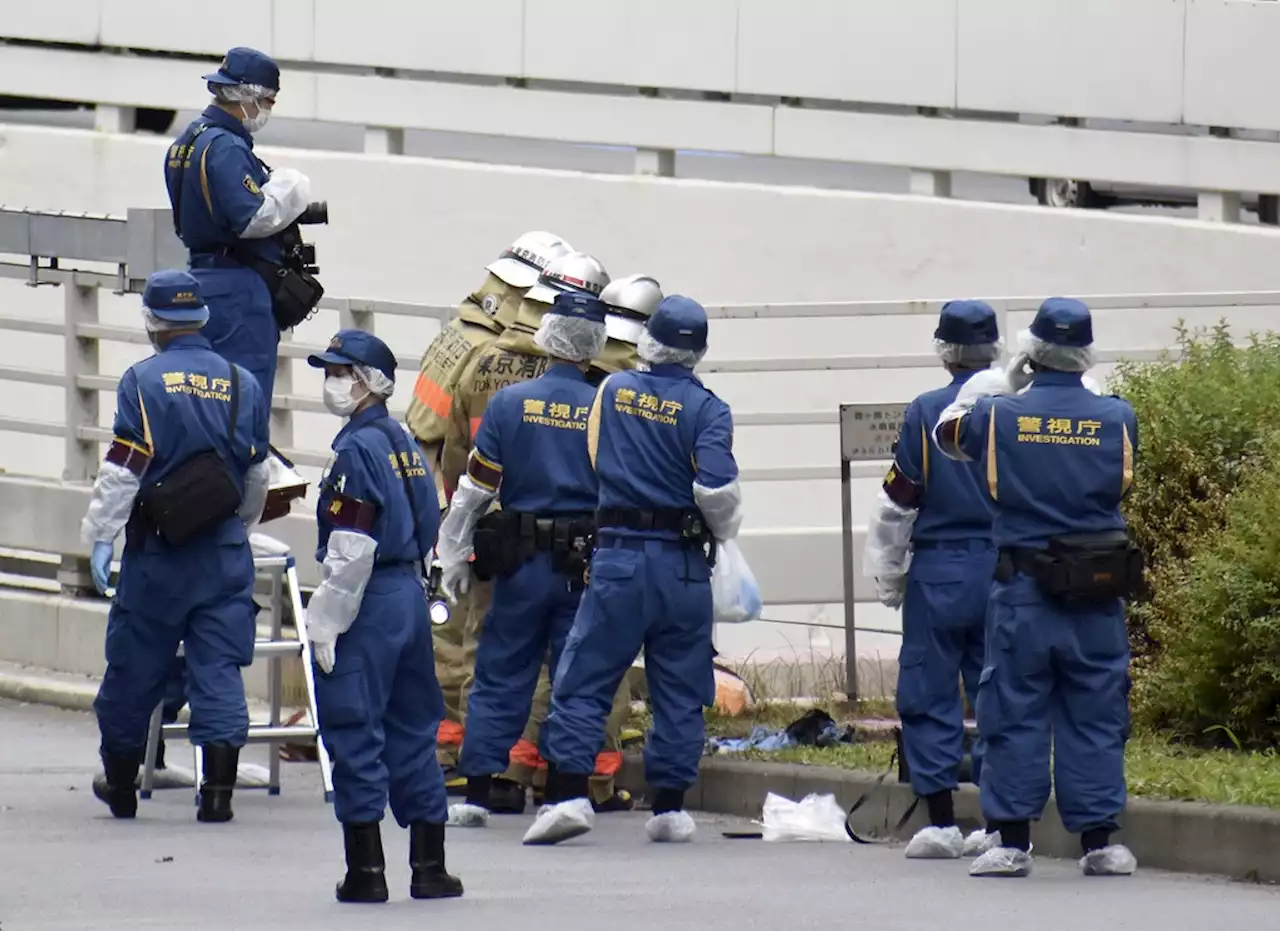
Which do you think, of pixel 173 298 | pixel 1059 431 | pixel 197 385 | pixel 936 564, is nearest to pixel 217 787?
pixel 197 385

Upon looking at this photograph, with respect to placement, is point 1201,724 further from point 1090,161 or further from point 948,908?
point 1090,161

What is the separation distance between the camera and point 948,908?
916cm

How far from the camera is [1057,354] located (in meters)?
10.1

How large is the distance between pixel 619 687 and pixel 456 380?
1461 mm

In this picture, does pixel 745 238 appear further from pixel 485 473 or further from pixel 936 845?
pixel 936 845

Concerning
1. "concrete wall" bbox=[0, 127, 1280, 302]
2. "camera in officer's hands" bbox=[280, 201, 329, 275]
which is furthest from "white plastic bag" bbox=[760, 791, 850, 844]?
"concrete wall" bbox=[0, 127, 1280, 302]

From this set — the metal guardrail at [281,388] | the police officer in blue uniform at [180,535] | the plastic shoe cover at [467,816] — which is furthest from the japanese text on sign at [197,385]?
the metal guardrail at [281,388]

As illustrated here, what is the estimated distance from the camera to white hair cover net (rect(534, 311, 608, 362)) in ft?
37.5

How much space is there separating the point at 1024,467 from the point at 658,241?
8.49 m

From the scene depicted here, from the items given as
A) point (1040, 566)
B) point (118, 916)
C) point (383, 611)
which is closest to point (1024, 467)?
point (1040, 566)

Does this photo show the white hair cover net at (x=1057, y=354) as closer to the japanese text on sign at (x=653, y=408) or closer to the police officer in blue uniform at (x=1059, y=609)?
the police officer in blue uniform at (x=1059, y=609)

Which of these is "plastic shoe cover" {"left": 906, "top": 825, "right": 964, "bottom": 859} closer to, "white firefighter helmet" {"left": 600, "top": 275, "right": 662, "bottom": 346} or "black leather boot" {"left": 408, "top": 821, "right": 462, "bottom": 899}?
"black leather boot" {"left": 408, "top": 821, "right": 462, "bottom": 899}

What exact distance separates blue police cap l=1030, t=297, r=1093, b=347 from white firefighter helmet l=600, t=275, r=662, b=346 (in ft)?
7.39

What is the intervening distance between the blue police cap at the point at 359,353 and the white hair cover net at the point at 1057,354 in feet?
7.22
